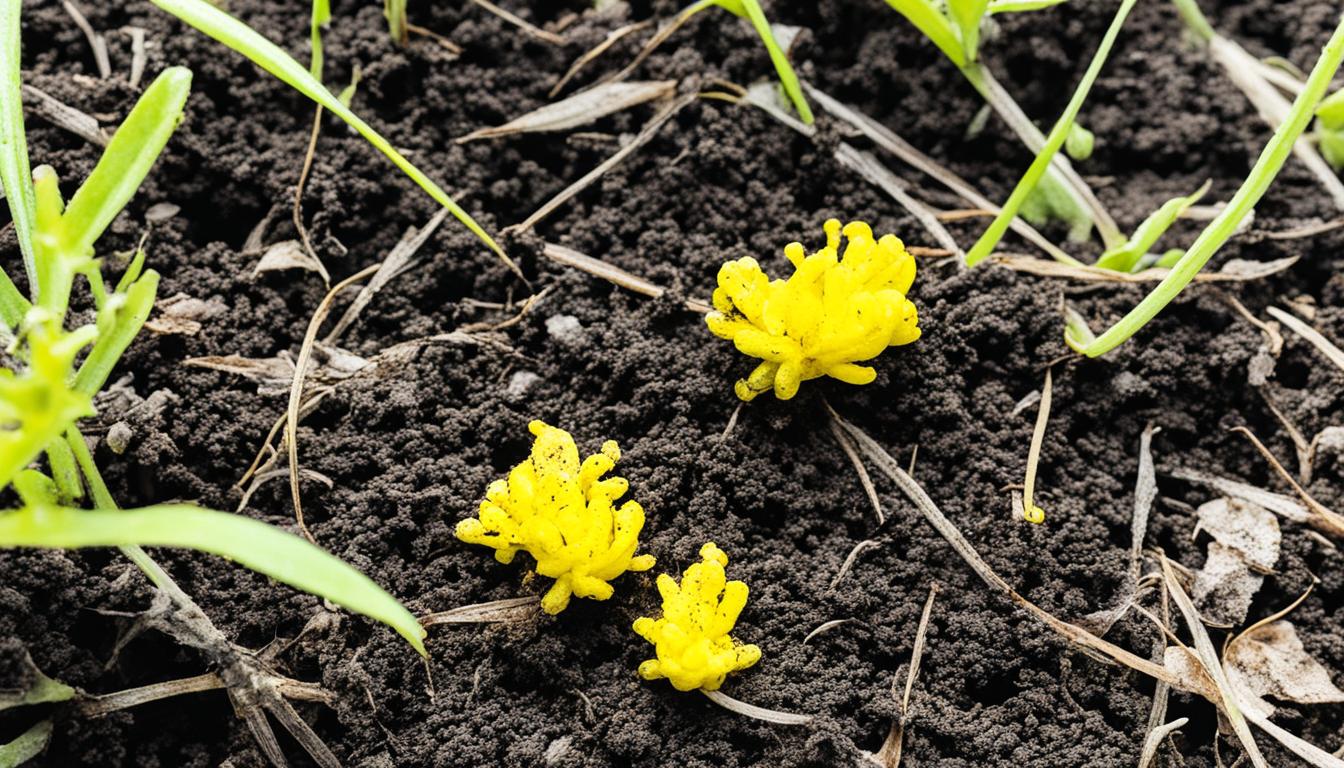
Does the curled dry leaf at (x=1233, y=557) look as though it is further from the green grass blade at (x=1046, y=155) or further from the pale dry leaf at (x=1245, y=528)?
the green grass blade at (x=1046, y=155)

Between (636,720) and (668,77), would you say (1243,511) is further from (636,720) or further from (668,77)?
(668,77)

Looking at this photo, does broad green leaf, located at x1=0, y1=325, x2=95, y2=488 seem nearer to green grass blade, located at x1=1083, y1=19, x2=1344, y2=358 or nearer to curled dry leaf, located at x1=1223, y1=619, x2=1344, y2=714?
green grass blade, located at x1=1083, y1=19, x2=1344, y2=358

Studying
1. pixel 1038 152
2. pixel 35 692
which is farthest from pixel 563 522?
pixel 1038 152

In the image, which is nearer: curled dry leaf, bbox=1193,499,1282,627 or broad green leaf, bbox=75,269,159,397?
broad green leaf, bbox=75,269,159,397

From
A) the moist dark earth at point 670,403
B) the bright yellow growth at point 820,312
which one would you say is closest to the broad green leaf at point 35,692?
the moist dark earth at point 670,403

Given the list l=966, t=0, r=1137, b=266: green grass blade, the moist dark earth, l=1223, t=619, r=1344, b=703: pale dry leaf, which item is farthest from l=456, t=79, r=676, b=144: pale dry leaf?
l=1223, t=619, r=1344, b=703: pale dry leaf

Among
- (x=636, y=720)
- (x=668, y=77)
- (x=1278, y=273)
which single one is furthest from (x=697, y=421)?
(x=1278, y=273)

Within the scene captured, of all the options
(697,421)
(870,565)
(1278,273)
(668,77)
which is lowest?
(870,565)
